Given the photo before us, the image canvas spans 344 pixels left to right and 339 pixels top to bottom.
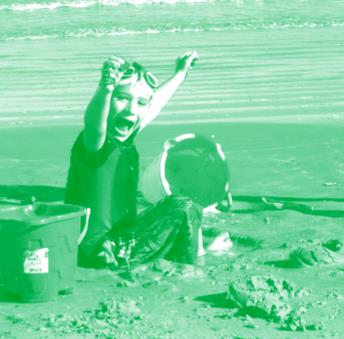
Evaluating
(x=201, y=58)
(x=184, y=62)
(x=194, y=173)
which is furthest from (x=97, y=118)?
(x=201, y=58)

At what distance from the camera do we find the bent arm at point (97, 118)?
5617mm

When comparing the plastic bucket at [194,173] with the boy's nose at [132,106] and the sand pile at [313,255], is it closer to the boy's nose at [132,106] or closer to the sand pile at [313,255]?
the sand pile at [313,255]

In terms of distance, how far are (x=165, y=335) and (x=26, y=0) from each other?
43.3 metres

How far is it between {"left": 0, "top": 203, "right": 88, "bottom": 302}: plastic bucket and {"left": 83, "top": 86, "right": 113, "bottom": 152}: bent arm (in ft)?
1.46

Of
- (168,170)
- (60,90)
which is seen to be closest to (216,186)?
(168,170)

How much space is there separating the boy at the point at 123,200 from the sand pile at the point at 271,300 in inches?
31.5

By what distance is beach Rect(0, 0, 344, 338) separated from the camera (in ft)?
17.5

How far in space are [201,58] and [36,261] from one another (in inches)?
592

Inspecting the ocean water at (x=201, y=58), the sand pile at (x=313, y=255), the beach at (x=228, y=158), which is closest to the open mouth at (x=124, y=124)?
the beach at (x=228, y=158)

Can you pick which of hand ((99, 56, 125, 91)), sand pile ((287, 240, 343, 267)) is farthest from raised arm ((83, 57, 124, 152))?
sand pile ((287, 240, 343, 267))

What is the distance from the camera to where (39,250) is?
5.47m

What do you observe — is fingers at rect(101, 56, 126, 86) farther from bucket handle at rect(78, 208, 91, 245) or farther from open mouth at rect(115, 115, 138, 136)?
bucket handle at rect(78, 208, 91, 245)

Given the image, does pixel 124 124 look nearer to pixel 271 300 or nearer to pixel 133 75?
pixel 133 75

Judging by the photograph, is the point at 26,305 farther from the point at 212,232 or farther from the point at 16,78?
the point at 16,78
